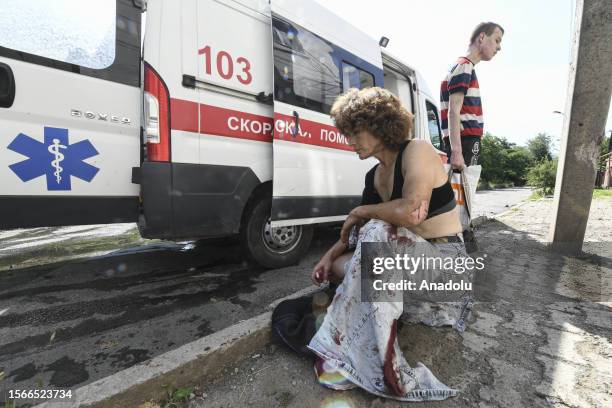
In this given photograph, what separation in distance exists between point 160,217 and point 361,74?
2657mm

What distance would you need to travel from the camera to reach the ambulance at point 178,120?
189 centimetres

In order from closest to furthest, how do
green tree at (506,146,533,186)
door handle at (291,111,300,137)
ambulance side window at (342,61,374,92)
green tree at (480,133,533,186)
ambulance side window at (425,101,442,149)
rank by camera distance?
door handle at (291,111,300,137)
ambulance side window at (342,61,374,92)
ambulance side window at (425,101,442,149)
green tree at (480,133,533,186)
green tree at (506,146,533,186)

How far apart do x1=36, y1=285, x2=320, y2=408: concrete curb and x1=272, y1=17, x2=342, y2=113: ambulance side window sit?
1.91 m

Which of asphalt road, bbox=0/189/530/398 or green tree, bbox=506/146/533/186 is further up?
green tree, bbox=506/146/533/186

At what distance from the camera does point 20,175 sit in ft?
A: 6.13

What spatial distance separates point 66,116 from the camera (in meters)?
1.96

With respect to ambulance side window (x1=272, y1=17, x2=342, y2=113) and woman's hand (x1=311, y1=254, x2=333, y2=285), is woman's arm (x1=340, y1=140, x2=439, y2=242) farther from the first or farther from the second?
ambulance side window (x1=272, y1=17, x2=342, y2=113)

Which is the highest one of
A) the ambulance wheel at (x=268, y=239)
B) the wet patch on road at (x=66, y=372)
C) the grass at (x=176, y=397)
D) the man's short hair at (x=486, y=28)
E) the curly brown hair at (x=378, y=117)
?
the man's short hair at (x=486, y=28)

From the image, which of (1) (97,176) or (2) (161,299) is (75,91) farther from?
(2) (161,299)

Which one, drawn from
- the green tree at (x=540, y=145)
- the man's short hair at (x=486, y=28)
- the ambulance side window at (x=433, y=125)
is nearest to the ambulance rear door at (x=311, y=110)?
the man's short hair at (x=486, y=28)

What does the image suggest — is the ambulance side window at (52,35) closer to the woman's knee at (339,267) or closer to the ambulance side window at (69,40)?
the ambulance side window at (69,40)

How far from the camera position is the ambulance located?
1.89 meters

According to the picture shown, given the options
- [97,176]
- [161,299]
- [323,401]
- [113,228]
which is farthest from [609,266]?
[113,228]

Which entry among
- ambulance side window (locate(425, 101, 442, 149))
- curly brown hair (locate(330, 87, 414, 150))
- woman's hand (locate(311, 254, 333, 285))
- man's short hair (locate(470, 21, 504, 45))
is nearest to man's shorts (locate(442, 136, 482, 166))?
man's short hair (locate(470, 21, 504, 45))
